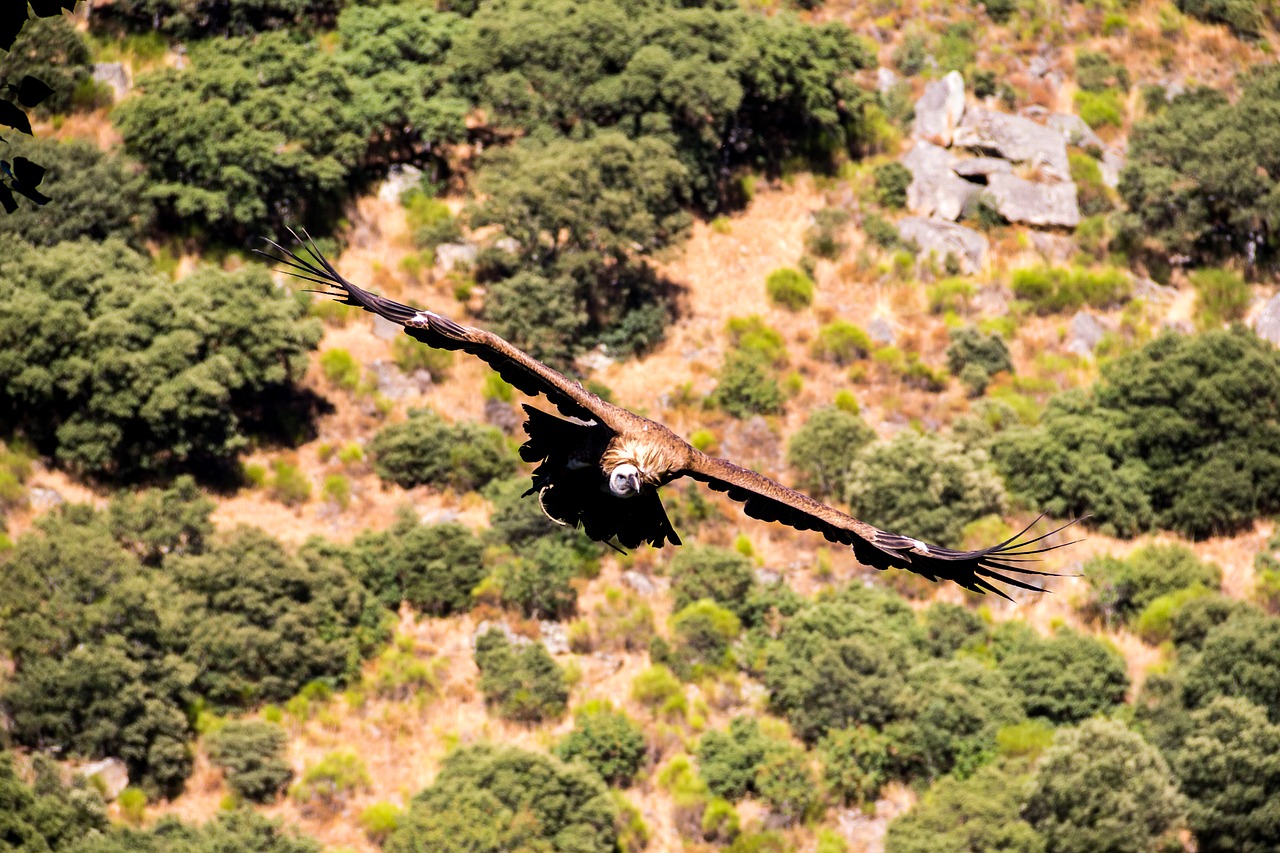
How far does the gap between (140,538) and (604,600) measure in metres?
11.2

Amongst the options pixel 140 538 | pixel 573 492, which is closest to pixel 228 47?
pixel 140 538

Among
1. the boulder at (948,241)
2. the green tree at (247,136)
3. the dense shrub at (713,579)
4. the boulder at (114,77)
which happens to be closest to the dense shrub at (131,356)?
the green tree at (247,136)

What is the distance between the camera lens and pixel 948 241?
200 ft

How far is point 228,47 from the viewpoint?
57312 millimetres

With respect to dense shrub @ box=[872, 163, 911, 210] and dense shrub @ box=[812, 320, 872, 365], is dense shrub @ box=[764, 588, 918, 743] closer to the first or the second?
dense shrub @ box=[812, 320, 872, 365]

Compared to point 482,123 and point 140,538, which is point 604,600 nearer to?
point 140,538

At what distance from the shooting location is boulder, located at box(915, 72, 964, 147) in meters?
65.3

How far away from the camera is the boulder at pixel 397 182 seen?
190 feet

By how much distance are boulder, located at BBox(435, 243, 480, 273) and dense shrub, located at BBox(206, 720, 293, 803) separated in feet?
61.7

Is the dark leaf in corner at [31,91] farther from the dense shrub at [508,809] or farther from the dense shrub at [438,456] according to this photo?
the dense shrub at [438,456]

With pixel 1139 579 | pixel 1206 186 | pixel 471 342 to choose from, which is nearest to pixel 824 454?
pixel 1139 579

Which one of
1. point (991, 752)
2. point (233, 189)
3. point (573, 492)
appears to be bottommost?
point (991, 752)

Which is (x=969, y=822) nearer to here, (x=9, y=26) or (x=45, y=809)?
(x=45, y=809)

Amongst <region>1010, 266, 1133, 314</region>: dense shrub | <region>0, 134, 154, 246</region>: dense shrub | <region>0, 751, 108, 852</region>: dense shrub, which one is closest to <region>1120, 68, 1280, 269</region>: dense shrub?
<region>1010, 266, 1133, 314</region>: dense shrub
